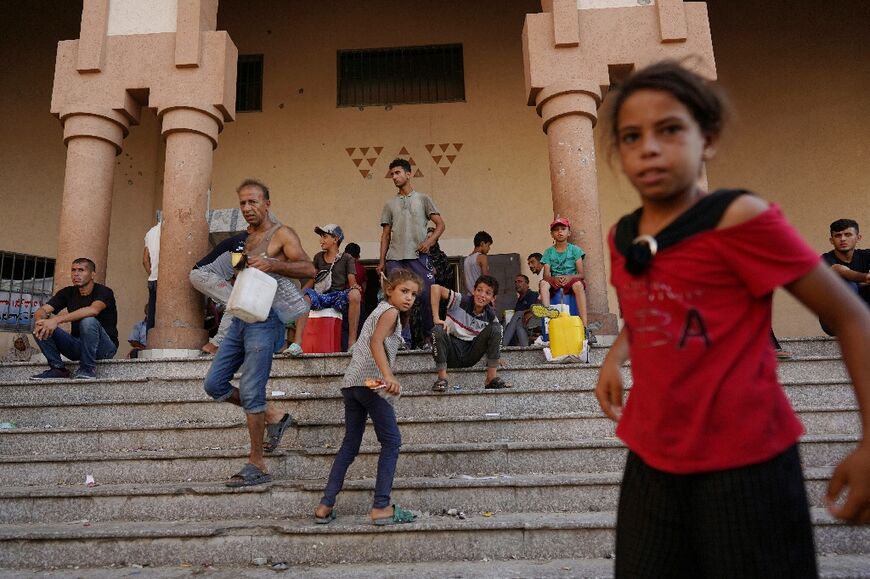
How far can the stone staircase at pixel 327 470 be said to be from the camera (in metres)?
3.57

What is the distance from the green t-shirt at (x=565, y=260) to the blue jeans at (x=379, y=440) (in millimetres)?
3282

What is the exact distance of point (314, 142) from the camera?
1143 cm

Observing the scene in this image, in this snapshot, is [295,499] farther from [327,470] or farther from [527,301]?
[527,301]

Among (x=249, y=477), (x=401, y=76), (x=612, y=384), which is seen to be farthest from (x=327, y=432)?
(x=401, y=76)

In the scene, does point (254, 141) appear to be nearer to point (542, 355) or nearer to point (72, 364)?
point (72, 364)

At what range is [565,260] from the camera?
6.66 m

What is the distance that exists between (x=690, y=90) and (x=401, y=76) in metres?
10.7

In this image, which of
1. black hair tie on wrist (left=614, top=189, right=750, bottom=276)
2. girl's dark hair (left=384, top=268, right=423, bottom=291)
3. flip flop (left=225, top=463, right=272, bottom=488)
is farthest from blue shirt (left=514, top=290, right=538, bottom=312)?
black hair tie on wrist (left=614, top=189, right=750, bottom=276)

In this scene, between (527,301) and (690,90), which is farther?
(527,301)

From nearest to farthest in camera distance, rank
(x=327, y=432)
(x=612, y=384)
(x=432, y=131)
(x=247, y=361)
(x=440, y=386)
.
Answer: (x=612, y=384) → (x=247, y=361) → (x=327, y=432) → (x=440, y=386) → (x=432, y=131)

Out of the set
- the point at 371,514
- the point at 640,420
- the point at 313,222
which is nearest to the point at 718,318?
the point at 640,420

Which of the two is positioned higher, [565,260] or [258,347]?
[565,260]

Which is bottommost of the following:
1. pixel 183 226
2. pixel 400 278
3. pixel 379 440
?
pixel 379 440

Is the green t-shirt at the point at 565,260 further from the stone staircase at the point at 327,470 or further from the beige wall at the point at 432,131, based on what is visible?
the beige wall at the point at 432,131
